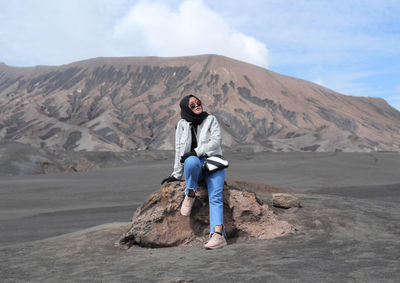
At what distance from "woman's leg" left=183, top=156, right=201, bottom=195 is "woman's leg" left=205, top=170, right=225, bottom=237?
166mm

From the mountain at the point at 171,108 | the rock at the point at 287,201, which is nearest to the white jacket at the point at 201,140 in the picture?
the rock at the point at 287,201

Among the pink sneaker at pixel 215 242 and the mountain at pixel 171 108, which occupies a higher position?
the mountain at pixel 171 108

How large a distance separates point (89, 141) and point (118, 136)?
7017 millimetres

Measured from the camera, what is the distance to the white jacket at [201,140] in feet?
14.9

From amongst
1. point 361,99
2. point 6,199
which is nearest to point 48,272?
point 6,199

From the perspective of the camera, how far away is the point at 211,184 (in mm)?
4512

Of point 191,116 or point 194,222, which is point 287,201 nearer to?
point 194,222

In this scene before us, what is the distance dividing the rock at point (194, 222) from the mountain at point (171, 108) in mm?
39381

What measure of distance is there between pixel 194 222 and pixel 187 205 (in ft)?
0.91

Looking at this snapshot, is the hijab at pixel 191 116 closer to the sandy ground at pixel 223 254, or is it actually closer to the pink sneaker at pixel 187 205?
the pink sneaker at pixel 187 205

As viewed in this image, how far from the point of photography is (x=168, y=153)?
3762cm

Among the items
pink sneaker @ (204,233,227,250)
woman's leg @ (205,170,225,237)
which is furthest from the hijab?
pink sneaker @ (204,233,227,250)

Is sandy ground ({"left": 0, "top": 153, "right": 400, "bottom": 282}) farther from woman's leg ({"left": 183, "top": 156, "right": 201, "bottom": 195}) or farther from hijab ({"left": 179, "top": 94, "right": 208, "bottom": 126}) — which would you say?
hijab ({"left": 179, "top": 94, "right": 208, "bottom": 126})

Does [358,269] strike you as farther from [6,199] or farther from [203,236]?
[6,199]
